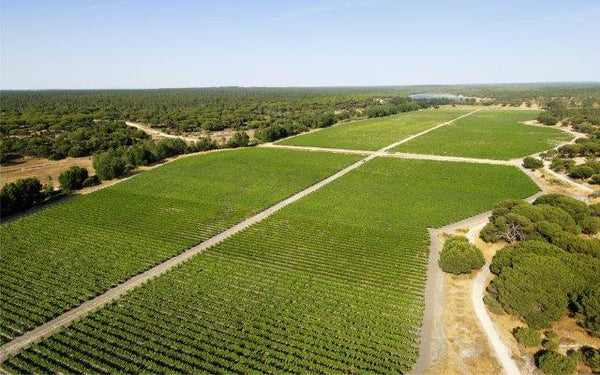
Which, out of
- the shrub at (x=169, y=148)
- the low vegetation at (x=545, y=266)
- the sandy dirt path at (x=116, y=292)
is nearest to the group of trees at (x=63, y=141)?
the shrub at (x=169, y=148)

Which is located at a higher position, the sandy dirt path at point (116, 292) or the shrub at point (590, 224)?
the shrub at point (590, 224)

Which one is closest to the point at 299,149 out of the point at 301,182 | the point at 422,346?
the point at 301,182

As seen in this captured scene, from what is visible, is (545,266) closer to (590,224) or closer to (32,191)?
(590,224)

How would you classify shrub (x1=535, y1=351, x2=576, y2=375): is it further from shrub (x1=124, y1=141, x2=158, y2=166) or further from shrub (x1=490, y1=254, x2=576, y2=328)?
shrub (x1=124, y1=141, x2=158, y2=166)

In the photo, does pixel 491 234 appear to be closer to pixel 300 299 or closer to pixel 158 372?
pixel 300 299

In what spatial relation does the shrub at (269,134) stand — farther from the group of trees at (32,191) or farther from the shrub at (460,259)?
the shrub at (460,259)

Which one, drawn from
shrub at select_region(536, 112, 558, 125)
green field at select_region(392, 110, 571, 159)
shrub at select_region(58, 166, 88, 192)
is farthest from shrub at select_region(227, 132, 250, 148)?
shrub at select_region(536, 112, 558, 125)
